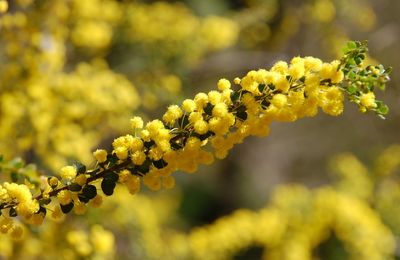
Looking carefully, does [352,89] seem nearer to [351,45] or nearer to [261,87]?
[351,45]

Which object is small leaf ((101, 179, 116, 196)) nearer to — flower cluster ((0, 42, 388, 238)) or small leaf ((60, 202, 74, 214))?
flower cluster ((0, 42, 388, 238))

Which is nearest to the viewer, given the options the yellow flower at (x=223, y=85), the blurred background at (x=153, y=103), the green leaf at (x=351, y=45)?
the green leaf at (x=351, y=45)

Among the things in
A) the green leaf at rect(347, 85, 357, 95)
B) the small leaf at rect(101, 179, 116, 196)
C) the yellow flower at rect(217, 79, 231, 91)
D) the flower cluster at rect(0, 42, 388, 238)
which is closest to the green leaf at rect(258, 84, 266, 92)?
the flower cluster at rect(0, 42, 388, 238)

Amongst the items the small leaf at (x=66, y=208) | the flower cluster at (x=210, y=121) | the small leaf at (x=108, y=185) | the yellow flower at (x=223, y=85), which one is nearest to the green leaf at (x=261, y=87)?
the flower cluster at (x=210, y=121)

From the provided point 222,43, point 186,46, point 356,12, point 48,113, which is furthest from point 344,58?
point 356,12

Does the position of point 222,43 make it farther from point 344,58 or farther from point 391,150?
point 344,58

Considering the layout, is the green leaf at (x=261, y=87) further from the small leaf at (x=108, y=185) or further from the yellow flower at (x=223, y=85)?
the small leaf at (x=108, y=185)
